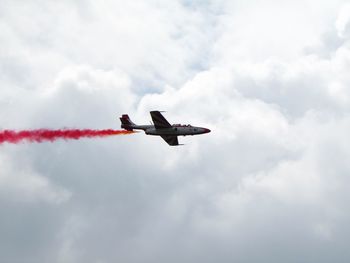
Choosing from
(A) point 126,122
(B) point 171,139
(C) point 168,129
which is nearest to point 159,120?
(C) point 168,129

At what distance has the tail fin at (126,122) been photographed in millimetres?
117125

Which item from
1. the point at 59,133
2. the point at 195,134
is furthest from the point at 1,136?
the point at 195,134

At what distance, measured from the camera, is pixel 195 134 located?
358 feet

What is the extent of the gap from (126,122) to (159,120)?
1465 cm

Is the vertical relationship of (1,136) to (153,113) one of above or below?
below

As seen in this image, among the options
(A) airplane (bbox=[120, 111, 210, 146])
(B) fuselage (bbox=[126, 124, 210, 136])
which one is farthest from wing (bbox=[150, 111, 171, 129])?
(B) fuselage (bbox=[126, 124, 210, 136])

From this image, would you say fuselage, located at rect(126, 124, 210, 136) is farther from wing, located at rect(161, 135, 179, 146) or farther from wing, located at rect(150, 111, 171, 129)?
wing, located at rect(161, 135, 179, 146)

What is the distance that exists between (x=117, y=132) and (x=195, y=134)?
62.3 feet

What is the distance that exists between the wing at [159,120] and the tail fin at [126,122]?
11162 mm

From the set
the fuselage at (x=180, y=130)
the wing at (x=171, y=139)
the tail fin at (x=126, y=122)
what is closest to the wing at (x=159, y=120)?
the fuselage at (x=180, y=130)

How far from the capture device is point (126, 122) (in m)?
118

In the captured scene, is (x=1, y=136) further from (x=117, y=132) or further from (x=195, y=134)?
(x=195, y=134)

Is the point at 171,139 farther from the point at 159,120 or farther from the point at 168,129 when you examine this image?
the point at 159,120

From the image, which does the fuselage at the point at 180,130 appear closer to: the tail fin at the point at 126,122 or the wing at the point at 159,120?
the wing at the point at 159,120
